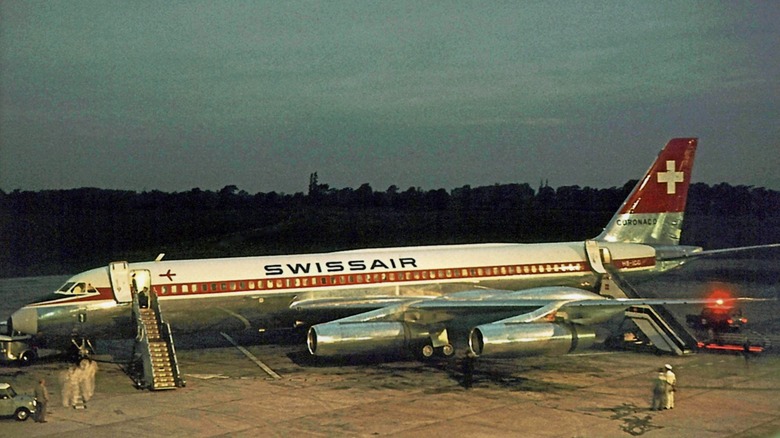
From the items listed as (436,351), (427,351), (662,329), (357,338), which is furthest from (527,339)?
(662,329)

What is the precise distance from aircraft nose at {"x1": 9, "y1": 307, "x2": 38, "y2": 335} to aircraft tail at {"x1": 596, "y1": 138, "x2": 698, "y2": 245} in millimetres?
21928

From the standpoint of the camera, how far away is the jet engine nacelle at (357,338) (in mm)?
24766

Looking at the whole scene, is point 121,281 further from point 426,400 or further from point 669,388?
point 669,388

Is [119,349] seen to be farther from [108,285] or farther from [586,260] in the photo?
[586,260]

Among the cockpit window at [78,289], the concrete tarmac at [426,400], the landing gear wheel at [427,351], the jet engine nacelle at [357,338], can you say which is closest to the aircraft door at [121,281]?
the cockpit window at [78,289]

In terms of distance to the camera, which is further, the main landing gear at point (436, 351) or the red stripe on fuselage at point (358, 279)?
the main landing gear at point (436, 351)

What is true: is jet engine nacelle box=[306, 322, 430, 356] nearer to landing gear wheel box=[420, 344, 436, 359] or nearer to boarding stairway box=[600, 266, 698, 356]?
landing gear wheel box=[420, 344, 436, 359]

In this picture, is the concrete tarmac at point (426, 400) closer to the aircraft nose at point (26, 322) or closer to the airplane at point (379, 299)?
the airplane at point (379, 299)

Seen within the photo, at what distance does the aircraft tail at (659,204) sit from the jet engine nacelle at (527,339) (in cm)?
1172

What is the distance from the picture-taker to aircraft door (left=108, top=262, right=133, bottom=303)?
26484 mm

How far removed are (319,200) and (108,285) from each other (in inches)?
4013

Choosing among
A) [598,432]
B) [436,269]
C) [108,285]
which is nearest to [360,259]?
[436,269]

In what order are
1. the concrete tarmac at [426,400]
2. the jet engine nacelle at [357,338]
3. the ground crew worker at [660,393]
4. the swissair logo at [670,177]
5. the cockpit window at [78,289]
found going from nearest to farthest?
the concrete tarmac at [426,400]
the ground crew worker at [660,393]
the jet engine nacelle at [357,338]
the cockpit window at [78,289]
the swissair logo at [670,177]

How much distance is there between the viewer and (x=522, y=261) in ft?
103
